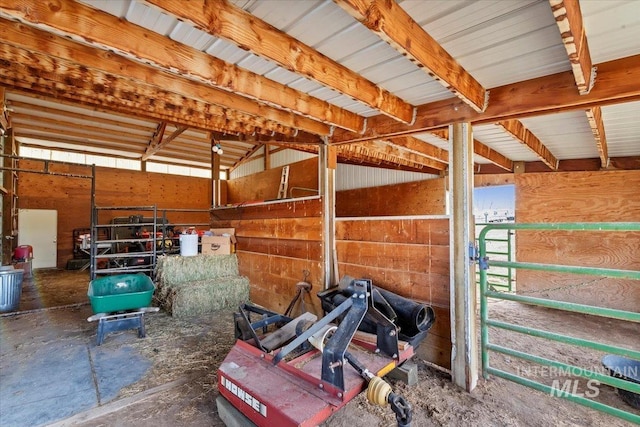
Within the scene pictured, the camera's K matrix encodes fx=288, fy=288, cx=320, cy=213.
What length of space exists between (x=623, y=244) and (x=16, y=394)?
7003 mm

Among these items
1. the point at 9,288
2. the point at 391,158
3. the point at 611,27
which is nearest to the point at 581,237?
the point at 391,158

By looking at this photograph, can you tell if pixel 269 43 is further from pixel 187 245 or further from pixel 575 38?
pixel 187 245

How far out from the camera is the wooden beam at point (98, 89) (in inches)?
77.2

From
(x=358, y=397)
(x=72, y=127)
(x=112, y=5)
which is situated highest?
(x=72, y=127)

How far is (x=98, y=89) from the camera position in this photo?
2396 mm

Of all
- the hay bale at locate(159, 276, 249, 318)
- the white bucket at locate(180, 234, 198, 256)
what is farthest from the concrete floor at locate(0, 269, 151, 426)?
the white bucket at locate(180, 234, 198, 256)

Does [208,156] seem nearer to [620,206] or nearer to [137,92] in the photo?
[137,92]

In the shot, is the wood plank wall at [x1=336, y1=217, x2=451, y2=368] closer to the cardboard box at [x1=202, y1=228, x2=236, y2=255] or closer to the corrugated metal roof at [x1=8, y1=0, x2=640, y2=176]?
the corrugated metal roof at [x1=8, y1=0, x2=640, y2=176]

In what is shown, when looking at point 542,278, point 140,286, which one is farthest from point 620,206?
point 140,286

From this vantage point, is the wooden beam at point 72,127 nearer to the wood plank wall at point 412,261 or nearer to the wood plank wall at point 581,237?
the wood plank wall at point 412,261

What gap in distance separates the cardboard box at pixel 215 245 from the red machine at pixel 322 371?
9.47ft

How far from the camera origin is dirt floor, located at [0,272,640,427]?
1945 millimetres

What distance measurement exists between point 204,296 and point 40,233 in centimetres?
710

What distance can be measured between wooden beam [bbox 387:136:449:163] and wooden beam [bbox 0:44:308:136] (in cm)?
155
